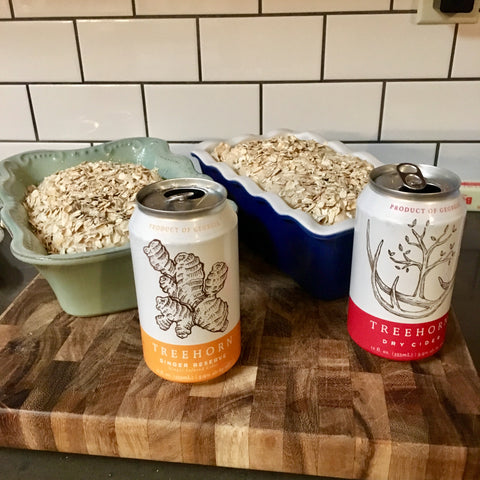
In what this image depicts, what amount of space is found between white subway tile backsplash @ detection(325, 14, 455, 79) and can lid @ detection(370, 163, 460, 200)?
355mm

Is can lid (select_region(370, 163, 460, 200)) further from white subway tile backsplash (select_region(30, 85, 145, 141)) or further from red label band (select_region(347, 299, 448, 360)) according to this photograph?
white subway tile backsplash (select_region(30, 85, 145, 141))

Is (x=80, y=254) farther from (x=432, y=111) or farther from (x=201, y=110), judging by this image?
(x=432, y=111)

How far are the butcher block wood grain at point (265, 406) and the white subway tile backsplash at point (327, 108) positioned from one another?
0.40m

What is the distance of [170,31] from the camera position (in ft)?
2.75

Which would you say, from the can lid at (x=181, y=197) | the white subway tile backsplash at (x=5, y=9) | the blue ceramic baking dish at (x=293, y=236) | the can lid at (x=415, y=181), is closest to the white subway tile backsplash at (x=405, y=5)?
the blue ceramic baking dish at (x=293, y=236)

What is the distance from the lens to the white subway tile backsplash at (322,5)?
799 mm

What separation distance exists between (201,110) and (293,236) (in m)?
0.34

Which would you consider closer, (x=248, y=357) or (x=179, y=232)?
(x=179, y=232)

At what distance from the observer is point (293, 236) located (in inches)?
26.0

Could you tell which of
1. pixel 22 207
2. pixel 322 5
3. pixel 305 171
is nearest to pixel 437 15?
pixel 322 5

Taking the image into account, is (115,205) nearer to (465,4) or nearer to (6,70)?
(6,70)

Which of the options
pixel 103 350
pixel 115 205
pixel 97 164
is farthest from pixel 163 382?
pixel 97 164

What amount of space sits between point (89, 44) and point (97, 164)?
22 centimetres

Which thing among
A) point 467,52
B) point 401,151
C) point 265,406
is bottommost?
point 265,406
